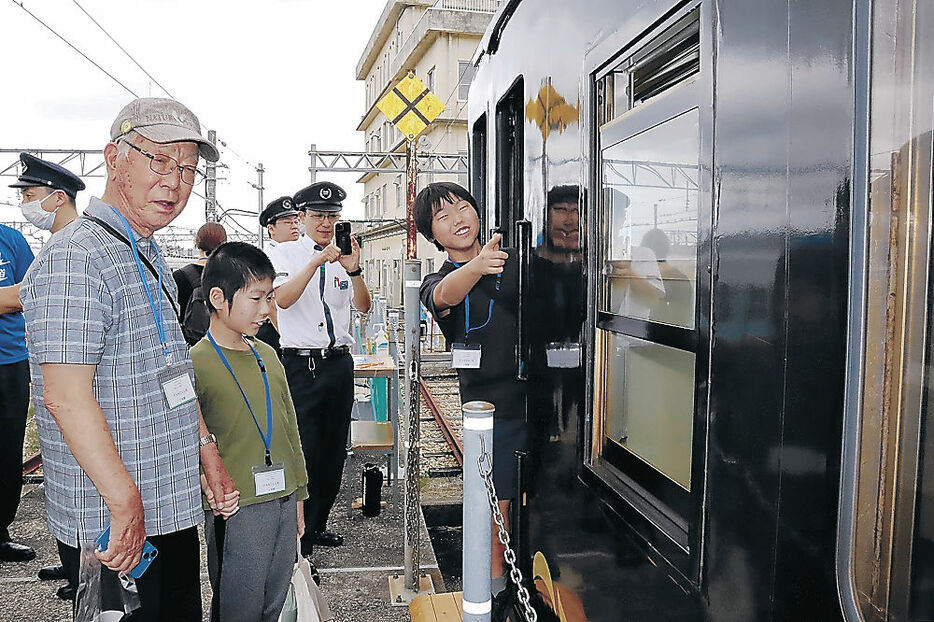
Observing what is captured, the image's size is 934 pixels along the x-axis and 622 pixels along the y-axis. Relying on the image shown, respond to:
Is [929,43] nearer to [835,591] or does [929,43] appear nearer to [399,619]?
[835,591]

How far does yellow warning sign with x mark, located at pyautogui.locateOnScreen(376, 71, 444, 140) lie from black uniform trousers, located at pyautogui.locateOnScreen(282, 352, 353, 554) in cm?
154

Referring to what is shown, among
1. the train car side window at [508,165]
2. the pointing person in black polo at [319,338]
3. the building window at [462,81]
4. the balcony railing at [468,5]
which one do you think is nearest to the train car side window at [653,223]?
the train car side window at [508,165]

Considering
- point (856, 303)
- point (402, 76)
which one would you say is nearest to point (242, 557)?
point (856, 303)

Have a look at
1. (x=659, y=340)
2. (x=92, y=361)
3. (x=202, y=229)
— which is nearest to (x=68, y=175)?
(x=202, y=229)

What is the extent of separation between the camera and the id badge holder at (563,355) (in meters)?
2.24

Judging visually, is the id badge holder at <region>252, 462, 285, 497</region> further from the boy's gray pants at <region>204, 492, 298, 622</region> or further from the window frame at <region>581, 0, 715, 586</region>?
the window frame at <region>581, 0, 715, 586</region>

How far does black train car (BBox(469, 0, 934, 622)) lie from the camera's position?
928mm

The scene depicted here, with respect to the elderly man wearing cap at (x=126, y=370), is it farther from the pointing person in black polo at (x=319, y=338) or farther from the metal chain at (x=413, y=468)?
the pointing person in black polo at (x=319, y=338)

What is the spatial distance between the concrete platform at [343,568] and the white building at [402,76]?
10.1 metres

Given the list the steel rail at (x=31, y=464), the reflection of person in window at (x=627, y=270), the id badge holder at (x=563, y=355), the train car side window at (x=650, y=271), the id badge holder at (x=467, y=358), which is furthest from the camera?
the steel rail at (x=31, y=464)

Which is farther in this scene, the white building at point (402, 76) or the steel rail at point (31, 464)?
the white building at point (402, 76)

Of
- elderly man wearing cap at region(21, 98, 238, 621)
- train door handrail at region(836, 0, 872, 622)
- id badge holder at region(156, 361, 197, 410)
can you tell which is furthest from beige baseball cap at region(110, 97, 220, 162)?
train door handrail at region(836, 0, 872, 622)

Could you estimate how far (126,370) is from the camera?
198 cm

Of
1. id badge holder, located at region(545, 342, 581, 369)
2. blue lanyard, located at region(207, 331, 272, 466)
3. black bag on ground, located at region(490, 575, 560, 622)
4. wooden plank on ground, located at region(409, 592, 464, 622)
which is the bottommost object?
wooden plank on ground, located at region(409, 592, 464, 622)
